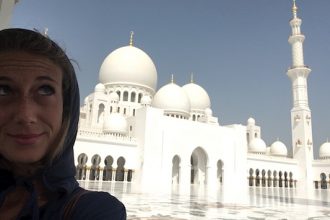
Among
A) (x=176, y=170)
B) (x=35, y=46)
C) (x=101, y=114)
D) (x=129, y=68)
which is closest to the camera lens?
(x=35, y=46)

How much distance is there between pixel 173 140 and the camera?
14438 mm

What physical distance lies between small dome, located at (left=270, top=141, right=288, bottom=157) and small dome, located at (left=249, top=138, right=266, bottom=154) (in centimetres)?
164

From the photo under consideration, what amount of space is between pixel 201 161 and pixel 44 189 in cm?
1590

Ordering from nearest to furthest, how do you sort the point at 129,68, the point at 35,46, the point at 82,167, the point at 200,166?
the point at 35,46
the point at 82,167
the point at 200,166
the point at 129,68

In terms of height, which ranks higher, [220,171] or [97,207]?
[220,171]

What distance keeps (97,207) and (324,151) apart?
25.5 meters

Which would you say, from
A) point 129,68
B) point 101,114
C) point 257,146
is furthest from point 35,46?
point 257,146

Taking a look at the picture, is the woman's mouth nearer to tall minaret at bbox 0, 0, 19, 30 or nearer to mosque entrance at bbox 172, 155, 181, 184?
tall minaret at bbox 0, 0, 19, 30

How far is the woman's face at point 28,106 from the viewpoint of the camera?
569mm

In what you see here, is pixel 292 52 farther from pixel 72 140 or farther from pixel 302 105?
pixel 72 140

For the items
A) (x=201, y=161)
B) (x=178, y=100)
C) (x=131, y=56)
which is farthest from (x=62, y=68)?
(x=131, y=56)

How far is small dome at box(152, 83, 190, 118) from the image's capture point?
1869 cm

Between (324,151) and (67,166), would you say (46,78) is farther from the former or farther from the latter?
(324,151)

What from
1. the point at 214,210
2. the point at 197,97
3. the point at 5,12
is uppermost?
the point at 197,97
